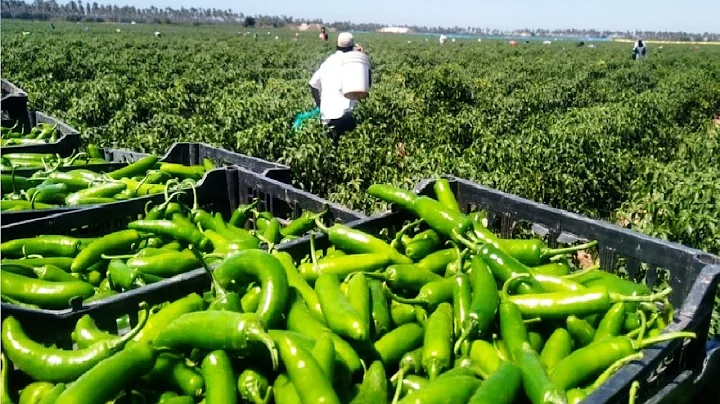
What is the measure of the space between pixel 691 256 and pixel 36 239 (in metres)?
3.91

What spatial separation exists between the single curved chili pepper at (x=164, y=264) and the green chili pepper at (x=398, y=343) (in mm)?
1378

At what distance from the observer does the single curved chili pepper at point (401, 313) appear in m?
3.12

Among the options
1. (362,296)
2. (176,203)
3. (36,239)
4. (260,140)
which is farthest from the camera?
(260,140)

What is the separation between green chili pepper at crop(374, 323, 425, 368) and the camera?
2.80 m

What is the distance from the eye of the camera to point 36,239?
3.92 metres

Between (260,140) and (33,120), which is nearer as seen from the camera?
(33,120)

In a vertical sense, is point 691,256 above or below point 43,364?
above

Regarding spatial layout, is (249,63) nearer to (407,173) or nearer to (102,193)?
(407,173)

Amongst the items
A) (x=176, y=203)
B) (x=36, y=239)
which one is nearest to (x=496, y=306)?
(x=176, y=203)

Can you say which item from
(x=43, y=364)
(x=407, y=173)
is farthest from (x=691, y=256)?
(x=407, y=173)

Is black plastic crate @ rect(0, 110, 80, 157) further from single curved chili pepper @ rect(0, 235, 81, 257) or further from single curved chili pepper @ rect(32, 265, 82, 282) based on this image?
single curved chili pepper @ rect(32, 265, 82, 282)

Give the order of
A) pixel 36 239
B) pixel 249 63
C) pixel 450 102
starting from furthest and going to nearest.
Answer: pixel 249 63, pixel 450 102, pixel 36 239

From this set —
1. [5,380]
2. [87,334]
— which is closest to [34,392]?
[5,380]

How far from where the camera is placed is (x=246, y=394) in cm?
240
